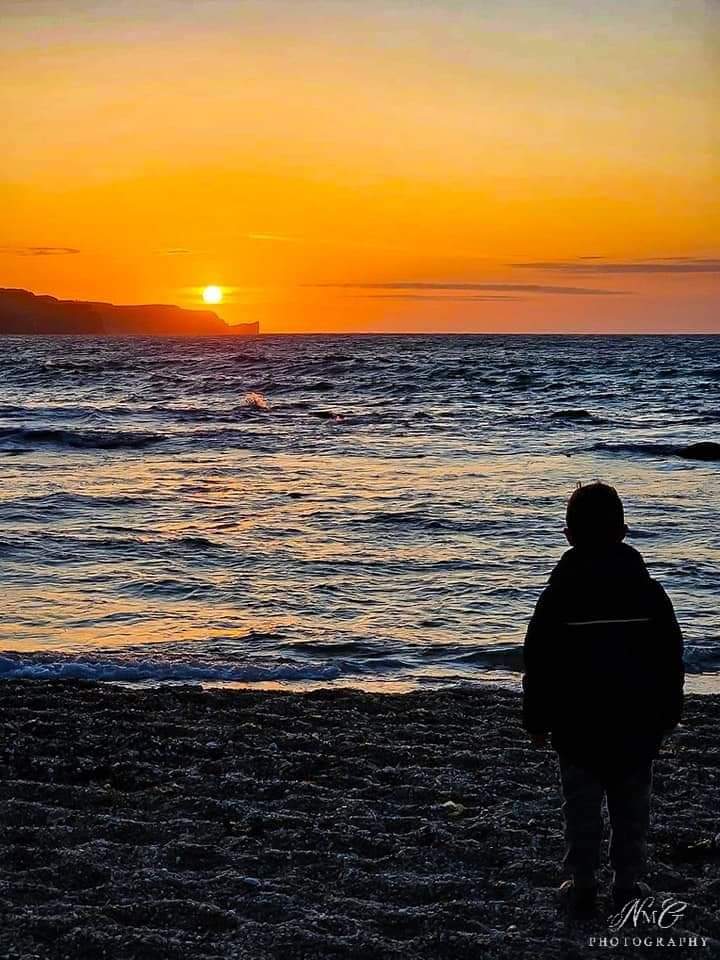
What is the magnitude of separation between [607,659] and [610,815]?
0.76 meters

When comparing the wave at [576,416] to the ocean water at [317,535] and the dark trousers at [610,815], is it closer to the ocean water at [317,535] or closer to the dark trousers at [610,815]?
the ocean water at [317,535]

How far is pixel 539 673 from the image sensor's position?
432 centimetres

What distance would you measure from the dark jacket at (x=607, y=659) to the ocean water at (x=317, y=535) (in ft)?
13.8

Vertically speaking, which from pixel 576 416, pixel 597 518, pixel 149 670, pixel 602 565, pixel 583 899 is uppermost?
pixel 576 416

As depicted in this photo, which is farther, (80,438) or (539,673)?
(80,438)

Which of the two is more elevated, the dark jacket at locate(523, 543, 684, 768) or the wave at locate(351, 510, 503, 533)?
the dark jacket at locate(523, 543, 684, 768)

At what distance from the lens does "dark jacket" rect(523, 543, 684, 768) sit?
4.21 meters

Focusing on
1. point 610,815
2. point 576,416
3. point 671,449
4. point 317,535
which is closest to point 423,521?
point 317,535

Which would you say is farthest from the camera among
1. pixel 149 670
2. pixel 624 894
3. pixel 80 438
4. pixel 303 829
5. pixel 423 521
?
pixel 80 438

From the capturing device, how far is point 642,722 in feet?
13.9

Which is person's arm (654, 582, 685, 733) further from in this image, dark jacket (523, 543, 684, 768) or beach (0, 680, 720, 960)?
beach (0, 680, 720, 960)

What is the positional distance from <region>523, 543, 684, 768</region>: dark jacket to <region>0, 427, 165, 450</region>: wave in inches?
906
